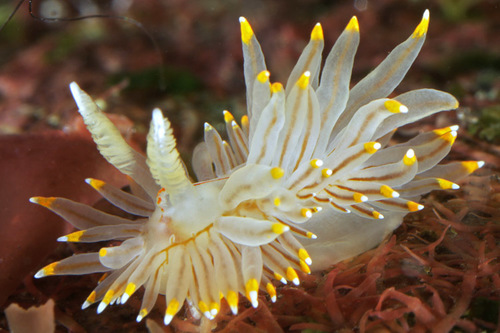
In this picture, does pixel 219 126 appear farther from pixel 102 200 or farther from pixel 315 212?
pixel 315 212

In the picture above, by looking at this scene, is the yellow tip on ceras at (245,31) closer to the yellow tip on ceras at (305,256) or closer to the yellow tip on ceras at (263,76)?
the yellow tip on ceras at (263,76)

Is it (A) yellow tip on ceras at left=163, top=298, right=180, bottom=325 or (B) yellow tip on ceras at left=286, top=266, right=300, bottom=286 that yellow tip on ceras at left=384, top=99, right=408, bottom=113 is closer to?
(B) yellow tip on ceras at left=286, top=266, right=300, bottom=286

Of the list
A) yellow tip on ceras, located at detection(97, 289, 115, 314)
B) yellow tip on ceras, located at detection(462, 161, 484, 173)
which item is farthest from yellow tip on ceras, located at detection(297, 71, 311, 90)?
yellow tip on ceras, located at detection(97, 289, 115, 314)

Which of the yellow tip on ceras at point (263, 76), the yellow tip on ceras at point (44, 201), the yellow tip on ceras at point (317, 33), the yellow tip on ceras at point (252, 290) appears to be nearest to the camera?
the yellow tip on ceras at point (252, 290)

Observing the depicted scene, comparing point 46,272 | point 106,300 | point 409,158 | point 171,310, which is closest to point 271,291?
point 171,310

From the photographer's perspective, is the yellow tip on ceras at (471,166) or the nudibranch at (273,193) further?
the yellow tip on ceras at (471,166)

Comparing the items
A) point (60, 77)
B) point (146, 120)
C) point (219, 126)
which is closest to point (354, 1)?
point (219, 126)

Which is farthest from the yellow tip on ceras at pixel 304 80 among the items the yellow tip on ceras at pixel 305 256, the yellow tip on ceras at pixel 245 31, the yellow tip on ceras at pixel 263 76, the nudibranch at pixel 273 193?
the yellow tip on ceras at pixel 305 256
